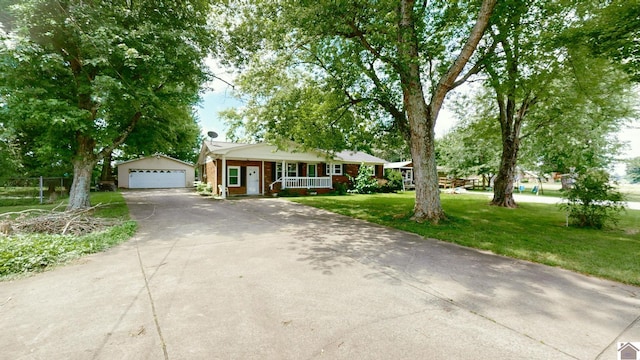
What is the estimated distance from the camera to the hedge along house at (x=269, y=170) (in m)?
18.1

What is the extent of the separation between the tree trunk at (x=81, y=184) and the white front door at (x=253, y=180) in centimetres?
922

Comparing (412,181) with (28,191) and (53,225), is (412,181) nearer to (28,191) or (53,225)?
(53,225)

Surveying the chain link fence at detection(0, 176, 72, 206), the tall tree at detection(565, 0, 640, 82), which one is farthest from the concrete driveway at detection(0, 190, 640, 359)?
the chain link fence at detection(0, 176, 72, 206)

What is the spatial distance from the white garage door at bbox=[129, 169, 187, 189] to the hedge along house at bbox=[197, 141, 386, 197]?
9144 mm

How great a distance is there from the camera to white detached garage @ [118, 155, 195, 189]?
2745cm

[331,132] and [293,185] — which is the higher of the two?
[331,132]

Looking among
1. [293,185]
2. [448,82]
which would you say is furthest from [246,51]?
[293,185]

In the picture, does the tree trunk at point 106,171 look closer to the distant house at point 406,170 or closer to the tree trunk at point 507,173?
the distant house at point 406,170

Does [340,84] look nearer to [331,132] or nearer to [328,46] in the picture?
[328,46]

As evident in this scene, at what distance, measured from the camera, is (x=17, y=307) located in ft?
10.6

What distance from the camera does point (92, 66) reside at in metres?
9.70

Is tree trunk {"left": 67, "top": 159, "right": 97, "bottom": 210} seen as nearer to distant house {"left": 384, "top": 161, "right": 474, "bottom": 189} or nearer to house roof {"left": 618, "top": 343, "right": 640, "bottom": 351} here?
house roof {"left": 618, "top": 343, "right": 640, "bottom": 351}

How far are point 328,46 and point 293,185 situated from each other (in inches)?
464

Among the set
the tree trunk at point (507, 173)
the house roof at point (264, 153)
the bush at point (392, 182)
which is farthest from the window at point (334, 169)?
the tree trunk at point (507, 173)
